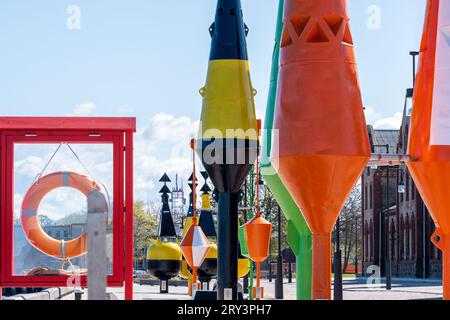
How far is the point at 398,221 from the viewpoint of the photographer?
216 ft

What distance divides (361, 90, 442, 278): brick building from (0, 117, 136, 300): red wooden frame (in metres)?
39.3

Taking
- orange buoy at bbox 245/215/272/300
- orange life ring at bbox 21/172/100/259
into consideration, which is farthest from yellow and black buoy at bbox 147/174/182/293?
orange life ring at bbox 21/172/100/259

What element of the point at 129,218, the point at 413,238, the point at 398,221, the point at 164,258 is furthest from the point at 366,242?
the point at 129,218

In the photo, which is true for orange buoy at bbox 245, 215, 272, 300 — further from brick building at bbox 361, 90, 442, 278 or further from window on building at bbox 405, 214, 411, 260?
window on building at bbox 405, 214, 411, 260

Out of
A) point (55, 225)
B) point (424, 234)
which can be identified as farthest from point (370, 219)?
point (55, 225)

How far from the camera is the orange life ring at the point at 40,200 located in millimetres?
12312

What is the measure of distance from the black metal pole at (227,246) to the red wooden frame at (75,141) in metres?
1.10

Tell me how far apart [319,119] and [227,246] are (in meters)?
2.53

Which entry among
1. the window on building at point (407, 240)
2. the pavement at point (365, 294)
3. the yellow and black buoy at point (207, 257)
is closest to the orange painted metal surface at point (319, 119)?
the pavement at point (365, 294)

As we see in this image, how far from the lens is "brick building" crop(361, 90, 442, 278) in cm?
5819

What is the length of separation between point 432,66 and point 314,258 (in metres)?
2.51

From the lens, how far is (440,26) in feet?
38.4
